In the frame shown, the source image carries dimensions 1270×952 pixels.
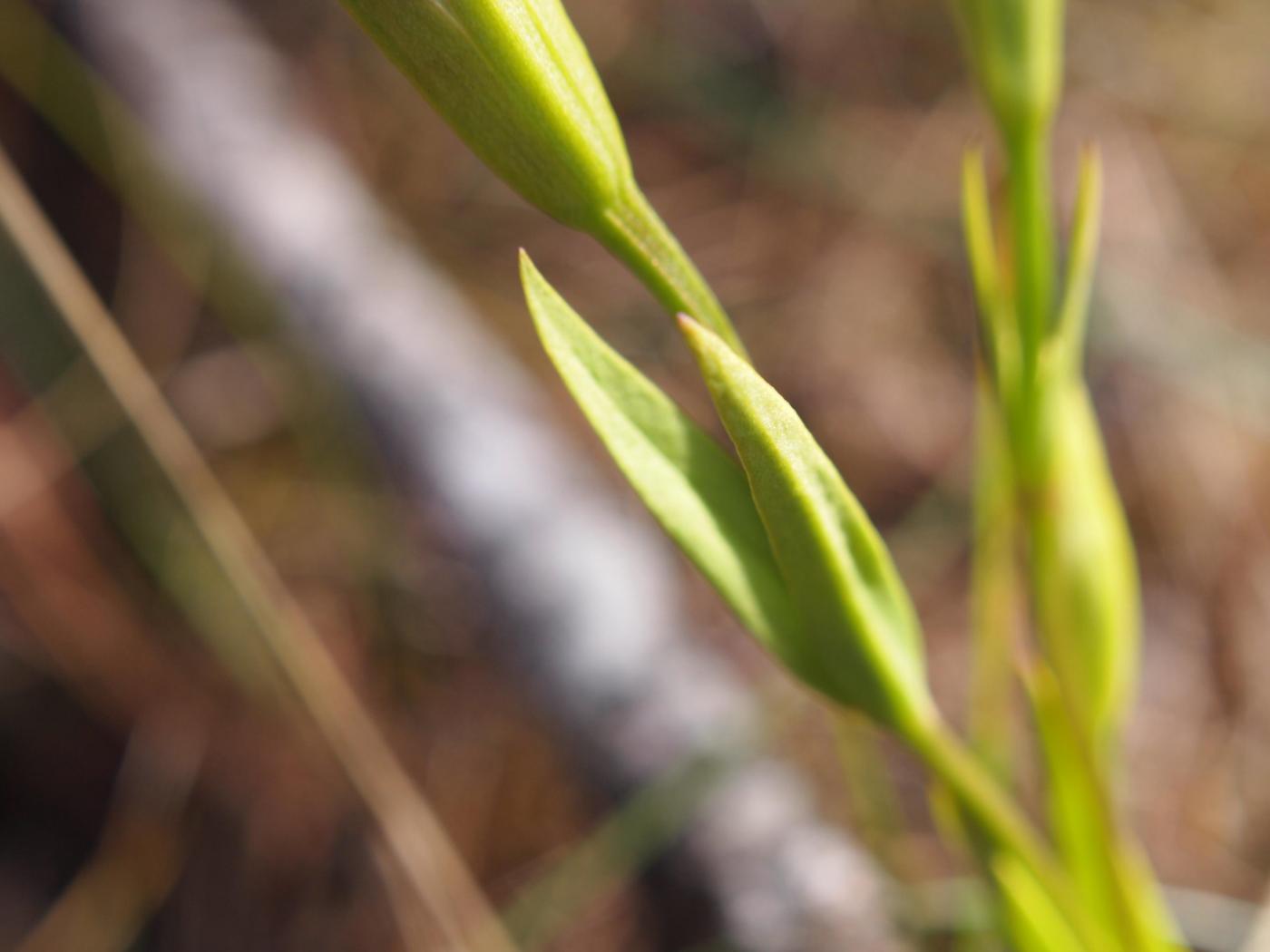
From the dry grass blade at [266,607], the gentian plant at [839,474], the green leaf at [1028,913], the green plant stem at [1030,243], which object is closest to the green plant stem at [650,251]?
the gentian plant at [839,474]

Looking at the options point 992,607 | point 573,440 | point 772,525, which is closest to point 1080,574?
point 992,607

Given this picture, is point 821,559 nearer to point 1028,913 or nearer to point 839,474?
point 839,474

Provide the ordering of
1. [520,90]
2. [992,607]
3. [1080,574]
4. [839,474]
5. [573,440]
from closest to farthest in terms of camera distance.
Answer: [520,90] < [839,474] < [1080,574] < [992,607] < [573,440]

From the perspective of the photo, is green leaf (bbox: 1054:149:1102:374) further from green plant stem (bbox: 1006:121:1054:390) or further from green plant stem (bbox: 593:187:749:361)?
green plant stem (bbox: 593:187:749:361)

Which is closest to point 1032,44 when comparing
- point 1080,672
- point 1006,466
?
point 1006,466

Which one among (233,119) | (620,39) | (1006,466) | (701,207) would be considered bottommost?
(1006,466)

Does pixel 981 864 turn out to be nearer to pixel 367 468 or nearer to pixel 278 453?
pixel 367 468
